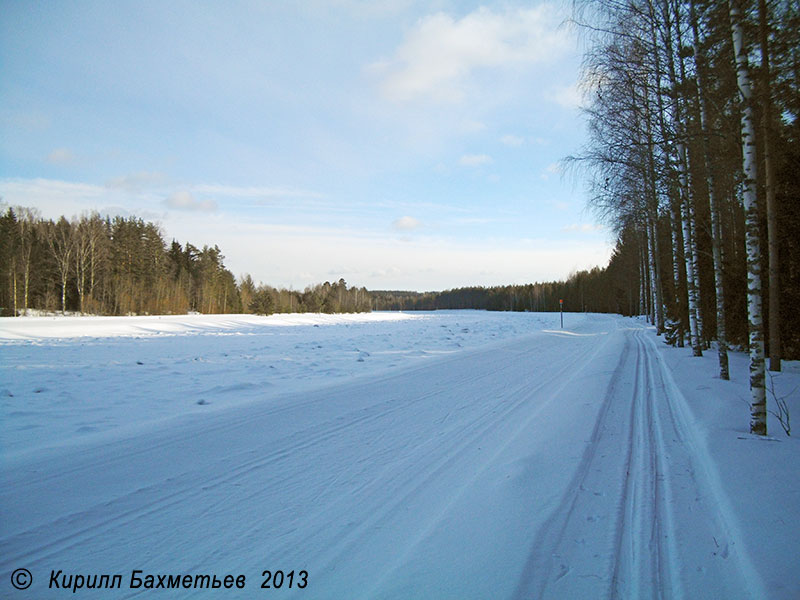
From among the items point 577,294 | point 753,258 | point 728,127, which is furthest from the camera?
point 577,294

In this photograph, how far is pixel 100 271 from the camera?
43688 mm

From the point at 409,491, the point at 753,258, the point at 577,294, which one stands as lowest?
the point at 409,491

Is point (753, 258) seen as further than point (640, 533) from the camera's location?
Yes

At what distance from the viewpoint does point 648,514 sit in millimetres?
3148

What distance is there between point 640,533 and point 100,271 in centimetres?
5460

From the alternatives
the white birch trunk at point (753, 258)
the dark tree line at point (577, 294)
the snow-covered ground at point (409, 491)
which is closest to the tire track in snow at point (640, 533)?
the snow-covered ground at point (409, 491)

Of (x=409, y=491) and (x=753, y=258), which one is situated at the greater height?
(x=753, y=258)

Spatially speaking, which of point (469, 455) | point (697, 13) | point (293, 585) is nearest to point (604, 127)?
point (697, 13)

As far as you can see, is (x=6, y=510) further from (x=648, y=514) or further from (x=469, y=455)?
(x=648, y=514)

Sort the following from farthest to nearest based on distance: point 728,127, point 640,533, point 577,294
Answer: point 577,294 < point 728,127 < point 640,533

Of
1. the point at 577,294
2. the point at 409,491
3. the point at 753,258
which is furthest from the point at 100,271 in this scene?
the point at 577,294

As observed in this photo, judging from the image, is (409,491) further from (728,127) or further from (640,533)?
(728,127)

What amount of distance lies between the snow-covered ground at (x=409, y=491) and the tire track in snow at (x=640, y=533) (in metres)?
0.02

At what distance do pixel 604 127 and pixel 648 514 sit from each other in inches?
473
